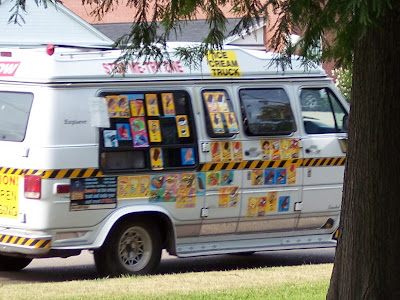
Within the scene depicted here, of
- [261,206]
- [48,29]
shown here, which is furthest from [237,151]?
[48,29]

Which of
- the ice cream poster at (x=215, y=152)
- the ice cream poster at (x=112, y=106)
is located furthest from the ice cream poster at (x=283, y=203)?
the ice cream poster at (x=112, y=106)

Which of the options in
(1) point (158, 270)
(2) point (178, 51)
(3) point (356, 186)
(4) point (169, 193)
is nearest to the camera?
(3) point (356, 186)

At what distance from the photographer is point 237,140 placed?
415 inches

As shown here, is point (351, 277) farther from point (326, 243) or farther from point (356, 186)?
point (326, 243)

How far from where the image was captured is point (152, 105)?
398 inches

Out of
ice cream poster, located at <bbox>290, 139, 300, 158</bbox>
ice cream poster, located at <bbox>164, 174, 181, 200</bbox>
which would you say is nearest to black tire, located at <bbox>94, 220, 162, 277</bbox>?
ice cream poster, located at <bbox>164, 174, 181, 200</bbox>

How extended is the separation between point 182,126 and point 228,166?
29.2 inches

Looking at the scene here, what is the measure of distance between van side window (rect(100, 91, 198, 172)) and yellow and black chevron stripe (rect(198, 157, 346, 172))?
25cm

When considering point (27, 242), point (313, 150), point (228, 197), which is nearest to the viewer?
point (27, 242)

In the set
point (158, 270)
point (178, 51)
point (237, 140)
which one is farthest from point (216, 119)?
point (178, 51)

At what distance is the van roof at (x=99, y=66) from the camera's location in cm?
959

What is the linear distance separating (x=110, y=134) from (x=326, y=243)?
3.37 m

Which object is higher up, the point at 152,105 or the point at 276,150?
the point at 152,105

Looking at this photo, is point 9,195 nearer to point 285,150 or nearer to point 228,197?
point 228,197
